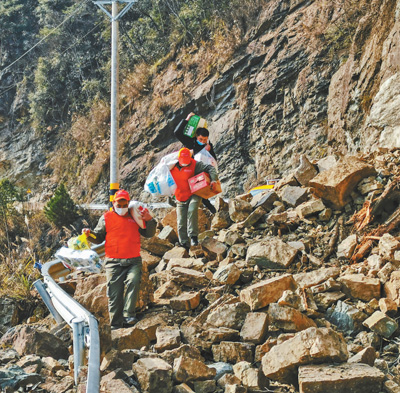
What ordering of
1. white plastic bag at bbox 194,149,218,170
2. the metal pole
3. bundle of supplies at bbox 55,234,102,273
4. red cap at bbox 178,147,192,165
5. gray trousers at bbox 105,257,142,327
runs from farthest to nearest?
the metal pole → white plastic bag at bbox 194,149,218,170 → red cap at bbox 178,147,192,165 → bundle of supplies at bbox 55,234,102,273 → gray trousers at bbox 105,257,142,327

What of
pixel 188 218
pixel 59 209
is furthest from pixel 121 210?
pixel 59 209

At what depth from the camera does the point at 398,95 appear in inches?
346

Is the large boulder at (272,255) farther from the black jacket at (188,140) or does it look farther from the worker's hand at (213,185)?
the black jacket at (188,140)

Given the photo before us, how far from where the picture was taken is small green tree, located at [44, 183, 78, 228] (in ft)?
72.6

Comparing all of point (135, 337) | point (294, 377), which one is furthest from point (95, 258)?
point (294, 377)

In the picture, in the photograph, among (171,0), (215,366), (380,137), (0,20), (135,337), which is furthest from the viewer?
(0,20)

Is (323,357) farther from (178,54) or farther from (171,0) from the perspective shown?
(171,0)

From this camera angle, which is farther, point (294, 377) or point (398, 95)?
point (398, 95)

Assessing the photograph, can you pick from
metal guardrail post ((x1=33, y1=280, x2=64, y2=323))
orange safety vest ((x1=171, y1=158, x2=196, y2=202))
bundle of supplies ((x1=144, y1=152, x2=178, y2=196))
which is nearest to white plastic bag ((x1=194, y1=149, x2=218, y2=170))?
orange safety vest ((x1=171, y1=158, x2=196, y2=202))

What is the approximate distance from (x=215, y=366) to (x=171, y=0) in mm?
26665

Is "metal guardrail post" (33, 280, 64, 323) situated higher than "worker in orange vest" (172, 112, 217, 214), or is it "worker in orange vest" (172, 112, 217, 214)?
"worker in orange vest" (172, 112, 217, 214)

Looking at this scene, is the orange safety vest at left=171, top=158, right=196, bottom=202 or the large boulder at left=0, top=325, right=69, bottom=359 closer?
the large boulder at left=0, top=325, right=69, bottom=359

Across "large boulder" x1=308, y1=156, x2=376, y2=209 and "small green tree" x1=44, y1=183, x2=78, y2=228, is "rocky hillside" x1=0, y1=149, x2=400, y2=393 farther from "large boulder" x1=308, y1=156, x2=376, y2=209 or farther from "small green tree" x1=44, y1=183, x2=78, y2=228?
"small green tree" x1=44, y1=183, x2=78, y2=228

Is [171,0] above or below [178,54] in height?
above
